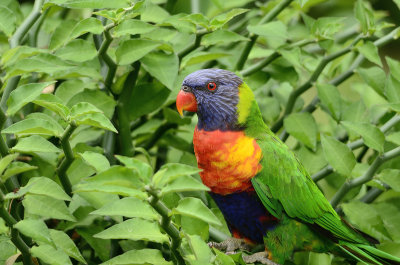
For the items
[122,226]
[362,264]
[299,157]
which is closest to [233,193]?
[299,157]

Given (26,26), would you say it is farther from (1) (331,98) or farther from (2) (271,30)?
(1) (331,98)

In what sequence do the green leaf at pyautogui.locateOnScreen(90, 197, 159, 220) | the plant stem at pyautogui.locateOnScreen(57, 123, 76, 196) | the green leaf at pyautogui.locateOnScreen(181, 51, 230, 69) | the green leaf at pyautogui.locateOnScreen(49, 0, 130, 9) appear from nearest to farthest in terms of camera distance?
1. the green leaf at pyautogui.locateOnScreen(90, 197, 159, 220)
2. the plant stem at pyautogui.locateOnScreen(57, 123, 76, 196)
3. the green leaf at pyautogui.locateOnScreen(49, 0, 130, 9)
4. the green leaf at pyautogui.locateOnScreen(181, 51, 230, 69)

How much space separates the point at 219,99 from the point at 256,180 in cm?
31

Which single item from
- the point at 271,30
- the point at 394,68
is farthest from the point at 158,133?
the point at 394,68

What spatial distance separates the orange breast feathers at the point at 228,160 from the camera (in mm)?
1784

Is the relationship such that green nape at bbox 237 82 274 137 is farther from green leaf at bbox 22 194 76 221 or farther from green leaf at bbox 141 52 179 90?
green leaf at bbox 22 194 76 221

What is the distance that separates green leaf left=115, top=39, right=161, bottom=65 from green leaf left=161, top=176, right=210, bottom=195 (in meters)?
0.68

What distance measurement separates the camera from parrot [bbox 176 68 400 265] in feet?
5.88

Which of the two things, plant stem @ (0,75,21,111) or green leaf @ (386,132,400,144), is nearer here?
plant stem @ (0,75,21,111)

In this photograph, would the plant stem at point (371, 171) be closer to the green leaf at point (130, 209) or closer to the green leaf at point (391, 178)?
the green leaf at point (391, 178)

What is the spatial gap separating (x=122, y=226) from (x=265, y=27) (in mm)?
968

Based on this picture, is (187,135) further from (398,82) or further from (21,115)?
(398,82)

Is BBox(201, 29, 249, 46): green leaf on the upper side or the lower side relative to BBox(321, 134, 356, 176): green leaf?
upper

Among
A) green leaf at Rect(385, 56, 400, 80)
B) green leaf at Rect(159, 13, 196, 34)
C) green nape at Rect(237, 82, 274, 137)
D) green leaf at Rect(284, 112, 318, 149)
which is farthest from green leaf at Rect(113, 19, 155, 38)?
green leaf at Rect(385, 56, 400, 80)
